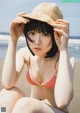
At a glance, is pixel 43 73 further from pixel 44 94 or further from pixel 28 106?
pixel 28 106

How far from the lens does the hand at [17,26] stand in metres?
1.58

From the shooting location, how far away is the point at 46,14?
1.59m

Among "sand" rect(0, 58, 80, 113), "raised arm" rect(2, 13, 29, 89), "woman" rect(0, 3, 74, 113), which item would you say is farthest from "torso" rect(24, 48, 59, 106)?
"sand" rect(0, 58, 80, 113)

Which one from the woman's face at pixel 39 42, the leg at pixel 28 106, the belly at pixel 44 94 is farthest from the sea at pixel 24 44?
the leg at pixel 28 106

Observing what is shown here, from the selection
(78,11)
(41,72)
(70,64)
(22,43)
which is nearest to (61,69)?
(70,64)

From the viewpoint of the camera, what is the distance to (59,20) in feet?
5.03

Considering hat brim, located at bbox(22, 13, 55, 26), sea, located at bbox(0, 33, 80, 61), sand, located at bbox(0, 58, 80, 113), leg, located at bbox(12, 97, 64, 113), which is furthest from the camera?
sea, located at bbox(0, 33, 80, 61)

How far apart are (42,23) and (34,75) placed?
27 cm

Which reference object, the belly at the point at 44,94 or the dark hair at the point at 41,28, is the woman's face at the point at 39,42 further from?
the belly at the point at 44,94

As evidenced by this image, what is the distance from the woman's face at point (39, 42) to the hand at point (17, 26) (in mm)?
60

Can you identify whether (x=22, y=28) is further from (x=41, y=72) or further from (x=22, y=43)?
(x=22, y=43)

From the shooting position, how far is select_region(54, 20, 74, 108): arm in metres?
1.49

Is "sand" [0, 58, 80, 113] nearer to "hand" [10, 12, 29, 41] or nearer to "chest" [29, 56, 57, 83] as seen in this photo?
"chest" [29, 56, 57, 83]

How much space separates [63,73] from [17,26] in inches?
12.5
